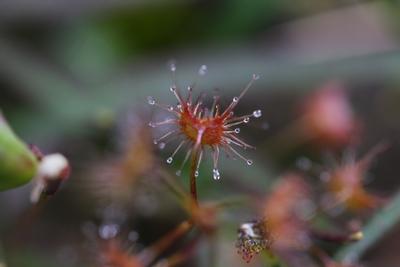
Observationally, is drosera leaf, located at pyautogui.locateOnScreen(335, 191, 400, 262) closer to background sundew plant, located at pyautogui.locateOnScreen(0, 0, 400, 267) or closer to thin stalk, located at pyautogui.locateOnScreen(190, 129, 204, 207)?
background sundew plant, located at pyautogui.locateOnScreen(0, 0, 400, 267)

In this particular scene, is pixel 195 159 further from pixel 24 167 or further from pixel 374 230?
pixel 374 230

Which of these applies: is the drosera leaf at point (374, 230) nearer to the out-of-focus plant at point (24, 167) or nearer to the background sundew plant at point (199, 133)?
the background sundew plant at point (199, 133)

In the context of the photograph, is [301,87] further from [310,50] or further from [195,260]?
[195,260]

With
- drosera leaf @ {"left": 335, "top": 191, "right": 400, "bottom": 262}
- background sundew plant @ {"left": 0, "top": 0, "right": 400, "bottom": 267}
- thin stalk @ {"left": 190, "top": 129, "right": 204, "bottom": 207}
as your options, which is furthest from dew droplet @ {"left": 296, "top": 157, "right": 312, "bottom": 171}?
thin stalk @ {"left": 190, "top": 129, "right": 204, "bottom": 207}

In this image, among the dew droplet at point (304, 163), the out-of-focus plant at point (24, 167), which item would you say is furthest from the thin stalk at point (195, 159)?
the dew droplet at point (304, 163)

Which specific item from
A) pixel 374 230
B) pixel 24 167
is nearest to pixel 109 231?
pixel 24 167

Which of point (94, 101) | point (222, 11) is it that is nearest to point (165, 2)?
point (222, 11)
